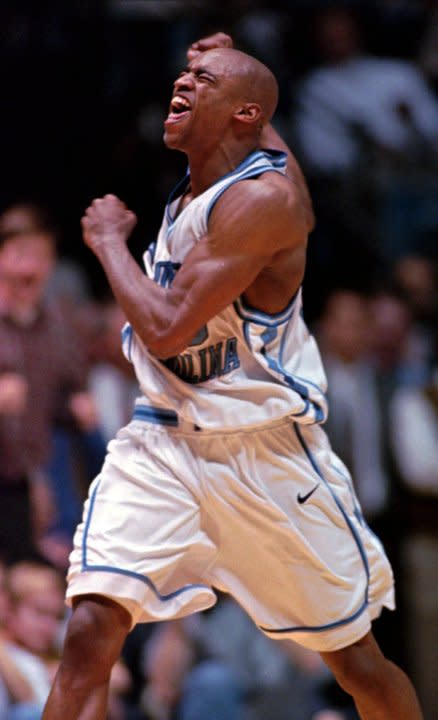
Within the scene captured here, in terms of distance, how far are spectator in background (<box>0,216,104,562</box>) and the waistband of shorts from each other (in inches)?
66.9

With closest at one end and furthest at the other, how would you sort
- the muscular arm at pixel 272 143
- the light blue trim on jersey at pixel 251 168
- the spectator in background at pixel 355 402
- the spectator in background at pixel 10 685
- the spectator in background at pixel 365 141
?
the light blue trim on jersey at pixel 251 168
the muscular arm at pixel 272 143
the spectator in background at pixel 10 685
the spectator in background at pixel 355 402
the spectator in background at pixel 365 141

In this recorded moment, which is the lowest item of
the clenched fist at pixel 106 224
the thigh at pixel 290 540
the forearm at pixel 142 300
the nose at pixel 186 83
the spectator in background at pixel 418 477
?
the spectator in background at pixel 418 477

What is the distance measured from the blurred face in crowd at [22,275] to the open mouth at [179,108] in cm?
189

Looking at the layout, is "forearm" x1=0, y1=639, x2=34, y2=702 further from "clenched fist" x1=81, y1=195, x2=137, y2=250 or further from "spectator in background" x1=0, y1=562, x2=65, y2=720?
"clenched fist" x1=81, y1=195, x2=137, y2=250

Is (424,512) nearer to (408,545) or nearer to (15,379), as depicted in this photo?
(408,545)

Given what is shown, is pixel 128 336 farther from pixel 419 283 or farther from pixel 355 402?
pixel 419 283

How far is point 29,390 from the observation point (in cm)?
536

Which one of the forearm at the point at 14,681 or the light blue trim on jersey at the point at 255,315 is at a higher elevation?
the light blue trim on jersey at the point at 255,315

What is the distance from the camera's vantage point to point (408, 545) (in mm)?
6691

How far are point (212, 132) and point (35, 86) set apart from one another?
3.32 meters

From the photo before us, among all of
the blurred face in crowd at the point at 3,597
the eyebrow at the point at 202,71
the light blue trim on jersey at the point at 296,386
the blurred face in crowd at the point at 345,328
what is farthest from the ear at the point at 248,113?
the blurred face in crowd at the point at 345,328

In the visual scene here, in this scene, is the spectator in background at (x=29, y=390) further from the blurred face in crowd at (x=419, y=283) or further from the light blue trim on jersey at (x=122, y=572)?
the blurred face in crowd at (x=419, y=283)

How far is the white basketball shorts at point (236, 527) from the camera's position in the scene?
349 cm

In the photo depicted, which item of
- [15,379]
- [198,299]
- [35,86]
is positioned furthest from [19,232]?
[198,299]
